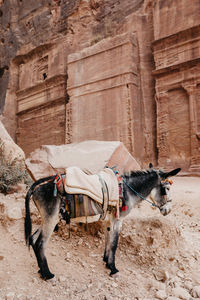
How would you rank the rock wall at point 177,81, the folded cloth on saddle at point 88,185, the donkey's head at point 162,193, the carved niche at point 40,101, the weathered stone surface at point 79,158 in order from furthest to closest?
1. the carved niche at point 40,101
2. the rock wall at point 177,81
3. the weathered stone surface at point 79,158
4. the donkey's head at point 162,193
5. the folded cloth on saddle at point 88,185

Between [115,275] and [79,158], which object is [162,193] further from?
[79,158]

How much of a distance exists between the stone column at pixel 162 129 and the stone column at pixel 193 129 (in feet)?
2.95

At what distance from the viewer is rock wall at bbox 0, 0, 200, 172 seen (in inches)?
366

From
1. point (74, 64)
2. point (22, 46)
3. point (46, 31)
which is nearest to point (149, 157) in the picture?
point (74, 64)

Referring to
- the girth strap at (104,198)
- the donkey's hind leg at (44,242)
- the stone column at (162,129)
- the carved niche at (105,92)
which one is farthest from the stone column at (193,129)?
the donkey's hind leg at (44,242)

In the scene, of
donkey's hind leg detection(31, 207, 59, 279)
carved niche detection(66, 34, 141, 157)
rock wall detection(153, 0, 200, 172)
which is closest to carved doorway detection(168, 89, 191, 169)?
rock wall detection(153, 0, 200, 172)

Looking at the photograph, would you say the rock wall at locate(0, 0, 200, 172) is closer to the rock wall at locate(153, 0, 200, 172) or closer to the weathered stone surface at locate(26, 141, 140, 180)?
the rock wall at locate(153, 0, 200, 172)

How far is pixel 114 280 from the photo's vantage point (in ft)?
8.98

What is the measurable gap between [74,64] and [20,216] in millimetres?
9416

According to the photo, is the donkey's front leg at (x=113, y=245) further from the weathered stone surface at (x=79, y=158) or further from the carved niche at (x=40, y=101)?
the carved niche at (x=40, y=101)

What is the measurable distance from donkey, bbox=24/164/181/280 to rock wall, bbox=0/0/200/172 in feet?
19.2

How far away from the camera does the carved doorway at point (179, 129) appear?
899cm

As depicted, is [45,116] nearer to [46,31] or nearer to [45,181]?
[46,31]

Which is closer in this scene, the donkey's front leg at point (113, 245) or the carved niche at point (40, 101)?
the donkey's front leg at point (113, 245)
